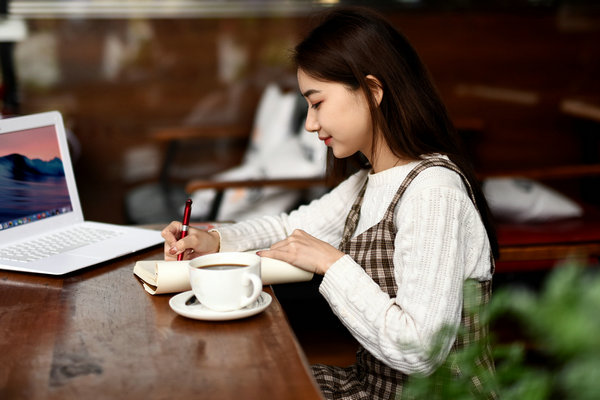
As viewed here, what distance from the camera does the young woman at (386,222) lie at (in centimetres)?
106

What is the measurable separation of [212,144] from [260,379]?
321 centimetres

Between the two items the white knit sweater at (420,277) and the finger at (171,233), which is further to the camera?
the finger at (171,233)

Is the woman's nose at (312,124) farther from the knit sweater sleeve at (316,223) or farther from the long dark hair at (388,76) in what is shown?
the knit sweater sleeve at (316,223)

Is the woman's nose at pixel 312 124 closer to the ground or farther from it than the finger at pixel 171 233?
farther from it

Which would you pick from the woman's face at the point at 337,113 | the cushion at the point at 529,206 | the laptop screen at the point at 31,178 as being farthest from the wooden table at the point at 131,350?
the cushion at the point at 529,206

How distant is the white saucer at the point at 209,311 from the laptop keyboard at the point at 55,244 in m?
0.37

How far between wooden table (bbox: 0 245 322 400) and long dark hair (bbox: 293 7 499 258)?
0.40 m

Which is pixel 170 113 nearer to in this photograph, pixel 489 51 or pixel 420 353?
pixel 489 51


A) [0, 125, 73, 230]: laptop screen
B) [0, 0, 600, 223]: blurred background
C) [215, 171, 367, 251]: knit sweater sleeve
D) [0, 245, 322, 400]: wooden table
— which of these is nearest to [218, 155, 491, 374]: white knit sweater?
[0, 245, 322, 400]: wooden table

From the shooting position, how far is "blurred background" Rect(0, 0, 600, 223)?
12.2 feet

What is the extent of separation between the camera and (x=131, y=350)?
891mm

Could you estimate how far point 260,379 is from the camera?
0.81 m

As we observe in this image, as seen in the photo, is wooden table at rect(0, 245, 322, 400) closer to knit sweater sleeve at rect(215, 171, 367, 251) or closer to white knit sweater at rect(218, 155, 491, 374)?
white knit sweater at rect(218, 155, 491, 374)

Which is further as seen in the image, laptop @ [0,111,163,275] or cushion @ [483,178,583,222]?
cushion @ [483,178,583,222]
